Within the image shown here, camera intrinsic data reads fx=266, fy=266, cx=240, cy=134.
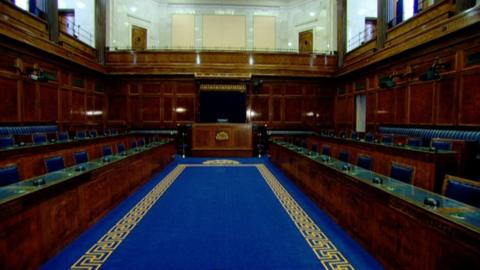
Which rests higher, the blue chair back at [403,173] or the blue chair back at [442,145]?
the blue chair back at [442,145]

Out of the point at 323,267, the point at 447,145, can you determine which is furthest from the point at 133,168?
the point at 447,145

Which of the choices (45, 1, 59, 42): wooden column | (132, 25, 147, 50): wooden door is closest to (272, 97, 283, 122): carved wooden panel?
(132, 25, 147, 50): wooden door

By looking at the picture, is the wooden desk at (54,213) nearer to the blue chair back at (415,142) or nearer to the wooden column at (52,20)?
the blue chair back at (415,142)

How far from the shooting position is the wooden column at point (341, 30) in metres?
10.4

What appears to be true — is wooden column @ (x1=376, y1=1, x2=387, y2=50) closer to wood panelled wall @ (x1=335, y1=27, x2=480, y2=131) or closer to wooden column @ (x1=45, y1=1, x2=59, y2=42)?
wood panelled wall @ (x1=335, y1=27, x2=480, y2=131)

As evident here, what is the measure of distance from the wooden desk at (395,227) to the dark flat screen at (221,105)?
7400 millimetres

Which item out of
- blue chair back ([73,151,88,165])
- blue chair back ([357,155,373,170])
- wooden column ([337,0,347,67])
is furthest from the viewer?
wooden column ([337,0,347,67])

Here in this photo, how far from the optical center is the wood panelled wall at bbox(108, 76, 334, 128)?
35.0 ft

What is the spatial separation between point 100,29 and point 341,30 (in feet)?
30.5

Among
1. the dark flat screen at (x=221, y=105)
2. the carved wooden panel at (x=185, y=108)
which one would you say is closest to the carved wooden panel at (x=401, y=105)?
the dark flat screen at (x=221, y=105)

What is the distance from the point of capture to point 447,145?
14.0 ft

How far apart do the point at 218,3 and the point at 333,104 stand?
24.3ft

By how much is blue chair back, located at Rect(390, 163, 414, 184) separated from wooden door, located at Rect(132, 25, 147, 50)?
1173 cm

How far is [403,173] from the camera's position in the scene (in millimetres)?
2805
